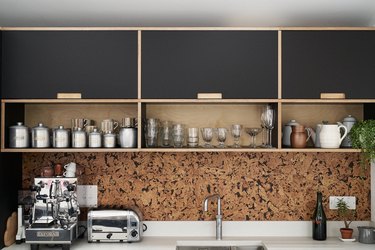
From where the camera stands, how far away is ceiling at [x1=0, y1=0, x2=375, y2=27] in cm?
354

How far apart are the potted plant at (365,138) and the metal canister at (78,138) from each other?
1.83 m

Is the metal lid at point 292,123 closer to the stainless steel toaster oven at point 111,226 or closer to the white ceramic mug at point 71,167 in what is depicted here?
the stainless steel toaster oven at point 111,226

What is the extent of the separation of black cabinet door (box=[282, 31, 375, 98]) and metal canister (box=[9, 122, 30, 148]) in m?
1.79

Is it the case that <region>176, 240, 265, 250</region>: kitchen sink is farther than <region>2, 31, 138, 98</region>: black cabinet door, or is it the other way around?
<region>176, 240, 265, 250</region>: kitchen sink

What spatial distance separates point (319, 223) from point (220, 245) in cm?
71

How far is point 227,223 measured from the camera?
151 inches

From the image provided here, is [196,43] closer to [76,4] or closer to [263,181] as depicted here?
[76,4]

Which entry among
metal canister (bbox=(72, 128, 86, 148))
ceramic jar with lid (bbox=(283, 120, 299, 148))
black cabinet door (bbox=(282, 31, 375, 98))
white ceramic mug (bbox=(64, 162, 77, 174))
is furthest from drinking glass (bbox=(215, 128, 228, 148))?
white ceramic mug (bbox=(64, 162, 77, 174))

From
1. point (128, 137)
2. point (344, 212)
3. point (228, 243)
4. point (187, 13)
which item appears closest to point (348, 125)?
point (344, 212)

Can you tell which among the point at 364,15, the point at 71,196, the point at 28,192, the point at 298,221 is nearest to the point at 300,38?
the point at 364,15

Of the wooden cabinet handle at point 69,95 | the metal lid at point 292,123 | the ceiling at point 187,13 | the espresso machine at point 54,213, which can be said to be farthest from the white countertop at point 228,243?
the ceiling at point 187,13

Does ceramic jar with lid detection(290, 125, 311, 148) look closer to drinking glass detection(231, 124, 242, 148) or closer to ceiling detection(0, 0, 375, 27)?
drinking glass detection(231, 124, 242, 148)

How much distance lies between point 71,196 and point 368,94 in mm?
2101

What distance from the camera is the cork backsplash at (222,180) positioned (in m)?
3.83
